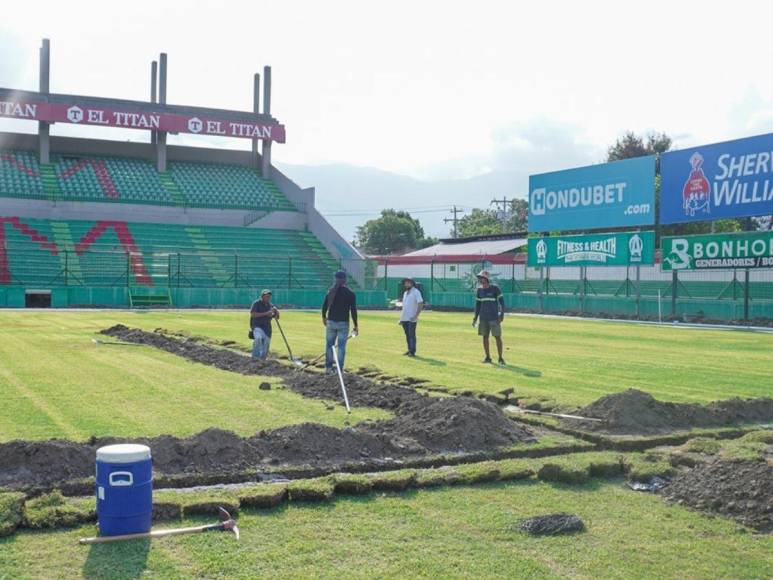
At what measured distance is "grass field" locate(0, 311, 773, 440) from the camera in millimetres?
10477

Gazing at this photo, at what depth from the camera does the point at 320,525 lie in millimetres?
6430

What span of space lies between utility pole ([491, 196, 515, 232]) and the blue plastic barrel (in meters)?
99.5

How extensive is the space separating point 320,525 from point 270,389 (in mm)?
6769

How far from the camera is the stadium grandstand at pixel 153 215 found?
144 feet

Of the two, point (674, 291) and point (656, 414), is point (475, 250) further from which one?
point (656, 414)

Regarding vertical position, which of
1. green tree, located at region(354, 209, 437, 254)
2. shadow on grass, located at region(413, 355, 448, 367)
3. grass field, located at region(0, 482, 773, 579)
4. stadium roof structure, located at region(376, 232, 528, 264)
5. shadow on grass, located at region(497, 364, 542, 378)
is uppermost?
green tree, located at region(354, 209, 437, 254)

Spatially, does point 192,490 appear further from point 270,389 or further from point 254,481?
point 270,389

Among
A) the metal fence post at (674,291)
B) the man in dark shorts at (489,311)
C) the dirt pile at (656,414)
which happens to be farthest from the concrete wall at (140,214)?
the dirt pile at (656,414)

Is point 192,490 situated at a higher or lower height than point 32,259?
lower

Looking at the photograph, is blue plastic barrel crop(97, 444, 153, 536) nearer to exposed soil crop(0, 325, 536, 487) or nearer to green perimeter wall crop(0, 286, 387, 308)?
exposed soil crop(0, 325, 536, 487)

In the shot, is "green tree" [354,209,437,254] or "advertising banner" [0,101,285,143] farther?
"green tree" [354,209,437,254]

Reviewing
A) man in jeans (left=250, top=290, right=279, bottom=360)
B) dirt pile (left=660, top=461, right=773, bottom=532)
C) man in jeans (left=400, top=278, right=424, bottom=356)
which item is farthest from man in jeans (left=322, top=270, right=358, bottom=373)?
dirt pile (left=660, top=461, right=773, bottom=532)

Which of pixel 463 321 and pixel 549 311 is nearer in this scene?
pixel 463 321

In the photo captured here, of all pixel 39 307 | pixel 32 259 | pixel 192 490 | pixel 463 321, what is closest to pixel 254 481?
pixel 192 490
